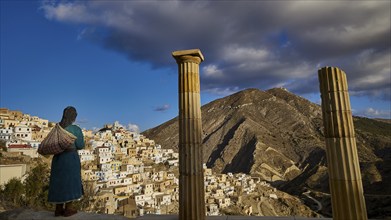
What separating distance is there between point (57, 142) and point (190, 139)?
9.08ft

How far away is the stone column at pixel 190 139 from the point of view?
5.66 meters

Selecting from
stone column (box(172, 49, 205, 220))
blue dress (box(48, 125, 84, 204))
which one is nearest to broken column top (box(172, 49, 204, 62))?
stone column (box(172, 49, 205, 220))

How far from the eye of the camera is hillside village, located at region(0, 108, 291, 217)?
3797cm

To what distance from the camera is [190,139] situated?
5871mm

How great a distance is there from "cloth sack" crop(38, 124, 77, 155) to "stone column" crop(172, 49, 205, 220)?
2.37 meters

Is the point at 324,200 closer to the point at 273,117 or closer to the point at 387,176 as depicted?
the point at 387,176

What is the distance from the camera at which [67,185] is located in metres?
5.45

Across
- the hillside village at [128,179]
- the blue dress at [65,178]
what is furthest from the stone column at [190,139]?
the hillside village at [128,179]

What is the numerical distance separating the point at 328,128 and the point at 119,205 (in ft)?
121

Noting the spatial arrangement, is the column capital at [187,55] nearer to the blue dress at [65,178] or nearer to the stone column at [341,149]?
the stone column at [341,149]

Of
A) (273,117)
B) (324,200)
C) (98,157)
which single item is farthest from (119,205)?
(273,117)

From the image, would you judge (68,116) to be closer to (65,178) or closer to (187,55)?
(65,178)

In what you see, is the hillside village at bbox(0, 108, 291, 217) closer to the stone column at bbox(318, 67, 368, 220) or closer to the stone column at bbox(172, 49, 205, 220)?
the stone column at bbox(172, 49, 205, 220)

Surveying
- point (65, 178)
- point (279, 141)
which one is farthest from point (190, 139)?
point (279, 141)
